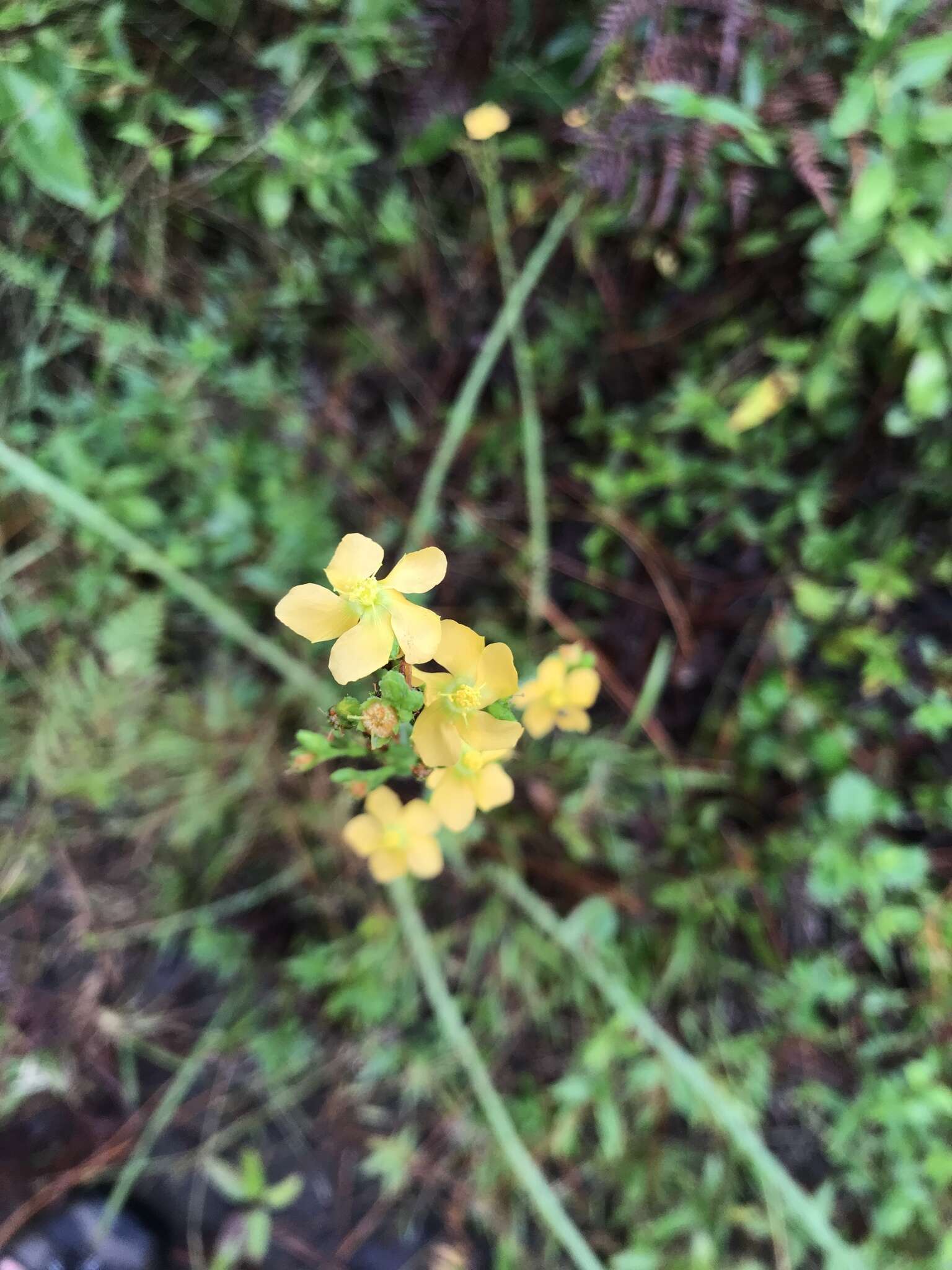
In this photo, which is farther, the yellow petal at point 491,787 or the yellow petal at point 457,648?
the yellow petal at point 491,787

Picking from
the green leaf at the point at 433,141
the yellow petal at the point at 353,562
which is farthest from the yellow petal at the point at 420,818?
the green leaf at the point at 433,141

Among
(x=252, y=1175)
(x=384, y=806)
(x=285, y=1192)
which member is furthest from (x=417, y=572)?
(x=285, y=1192)

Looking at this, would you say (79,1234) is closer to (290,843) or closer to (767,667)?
(290,843)

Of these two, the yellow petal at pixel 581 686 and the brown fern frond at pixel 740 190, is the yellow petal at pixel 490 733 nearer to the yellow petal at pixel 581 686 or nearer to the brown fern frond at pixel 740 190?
the yellow petal at pixel 581 686

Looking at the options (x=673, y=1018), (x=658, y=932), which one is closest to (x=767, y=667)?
(x=658, y=932)

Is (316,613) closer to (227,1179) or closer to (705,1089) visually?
(705,1089)
